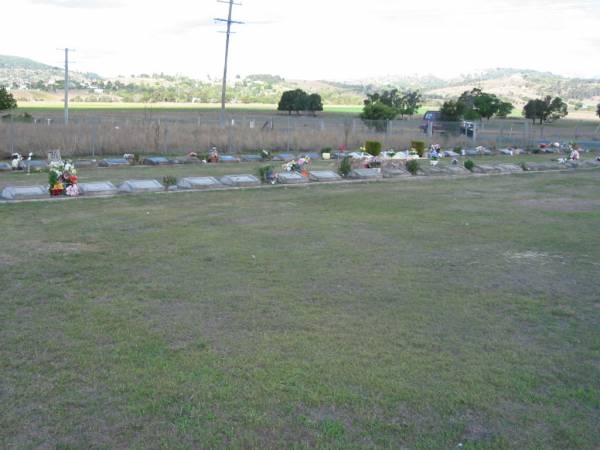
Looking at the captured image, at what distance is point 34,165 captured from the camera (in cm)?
2159

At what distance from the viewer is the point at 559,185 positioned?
71.0 ft

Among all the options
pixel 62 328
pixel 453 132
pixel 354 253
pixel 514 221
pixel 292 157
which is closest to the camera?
pixel 62 328

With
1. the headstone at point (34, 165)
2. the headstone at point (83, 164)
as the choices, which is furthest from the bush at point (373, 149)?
the headstone at point (34, 165)

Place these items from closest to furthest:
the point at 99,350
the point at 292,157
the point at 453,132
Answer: the point at 99,350 → the point at 292,157 → the point at 453,132

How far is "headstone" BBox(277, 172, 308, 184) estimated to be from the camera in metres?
19.6

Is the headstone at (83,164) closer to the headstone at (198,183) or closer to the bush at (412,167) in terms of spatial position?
the headstone at (198,183)

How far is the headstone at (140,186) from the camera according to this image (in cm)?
1673

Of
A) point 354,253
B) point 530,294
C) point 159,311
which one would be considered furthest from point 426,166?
point 159,311

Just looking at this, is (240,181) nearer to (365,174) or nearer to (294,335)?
(365,174)

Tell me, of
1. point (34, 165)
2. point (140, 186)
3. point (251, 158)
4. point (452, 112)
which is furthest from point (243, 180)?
point (452, 112)

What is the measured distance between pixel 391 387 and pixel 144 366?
2.14m

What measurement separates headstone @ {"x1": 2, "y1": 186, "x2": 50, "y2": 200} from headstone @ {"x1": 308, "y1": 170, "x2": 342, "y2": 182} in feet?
27.3

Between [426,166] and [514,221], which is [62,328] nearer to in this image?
[514,221]

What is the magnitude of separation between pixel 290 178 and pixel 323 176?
1524 mm
